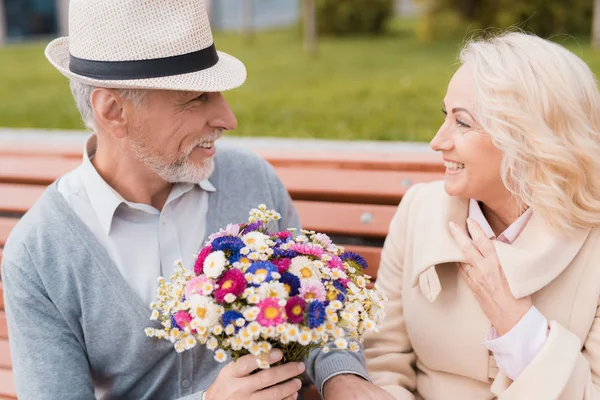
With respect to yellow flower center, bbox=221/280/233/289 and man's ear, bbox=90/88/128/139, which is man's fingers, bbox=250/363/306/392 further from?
man's ear, bbox=90/88/128/139

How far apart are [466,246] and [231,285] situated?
93 centimetres

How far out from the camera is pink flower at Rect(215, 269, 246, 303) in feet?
6.39

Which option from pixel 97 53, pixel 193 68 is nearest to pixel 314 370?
pixel 193 68

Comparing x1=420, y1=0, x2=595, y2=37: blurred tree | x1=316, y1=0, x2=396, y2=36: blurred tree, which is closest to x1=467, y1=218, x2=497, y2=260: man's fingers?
x1=420, y1=0, x2=595, y2=37: blurred tree

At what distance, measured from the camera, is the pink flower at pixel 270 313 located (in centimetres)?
192

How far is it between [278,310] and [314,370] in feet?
2.86

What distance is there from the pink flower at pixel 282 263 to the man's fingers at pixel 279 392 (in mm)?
391

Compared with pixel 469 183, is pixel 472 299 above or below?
below

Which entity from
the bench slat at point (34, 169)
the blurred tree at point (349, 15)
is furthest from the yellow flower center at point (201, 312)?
the blurred tree at point (349, 15)

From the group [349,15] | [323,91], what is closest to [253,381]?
[323,91]

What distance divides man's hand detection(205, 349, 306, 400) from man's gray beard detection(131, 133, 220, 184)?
725 millimetres

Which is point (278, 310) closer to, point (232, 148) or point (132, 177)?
point (132, 177)

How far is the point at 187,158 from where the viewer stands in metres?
2.61

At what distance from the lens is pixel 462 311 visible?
8.59 ft
